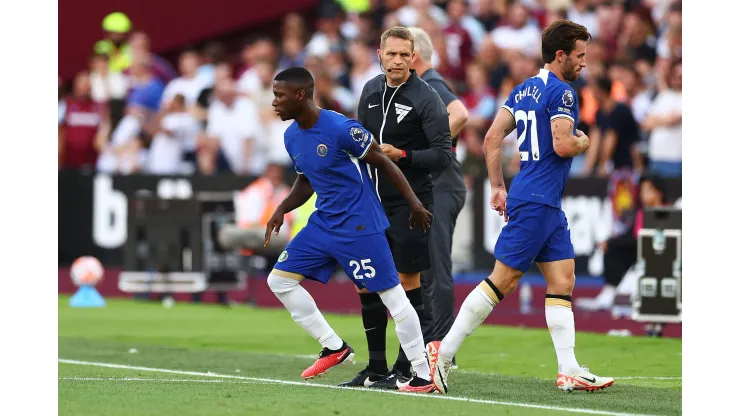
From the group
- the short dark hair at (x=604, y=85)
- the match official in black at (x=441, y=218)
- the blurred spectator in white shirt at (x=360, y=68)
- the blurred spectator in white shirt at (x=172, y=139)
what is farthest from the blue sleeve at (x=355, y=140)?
the blurred spectator in white shirt at (x=172, y=139)

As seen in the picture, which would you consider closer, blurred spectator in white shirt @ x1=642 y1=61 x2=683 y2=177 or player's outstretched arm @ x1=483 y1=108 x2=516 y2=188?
player's outstretched arm @ x1=483 y1=108 x2=516 y2=188

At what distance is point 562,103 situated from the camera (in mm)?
8648

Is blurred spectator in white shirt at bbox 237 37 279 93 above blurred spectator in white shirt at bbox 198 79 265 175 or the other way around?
above

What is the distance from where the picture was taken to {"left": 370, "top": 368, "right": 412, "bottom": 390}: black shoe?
8.91 m

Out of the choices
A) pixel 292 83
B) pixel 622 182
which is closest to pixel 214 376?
pixel 292 83

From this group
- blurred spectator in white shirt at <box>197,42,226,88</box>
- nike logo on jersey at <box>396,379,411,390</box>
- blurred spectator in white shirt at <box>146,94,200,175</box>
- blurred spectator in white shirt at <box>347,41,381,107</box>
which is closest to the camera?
nike logo on jersey at <box>396,379,411,390</box>

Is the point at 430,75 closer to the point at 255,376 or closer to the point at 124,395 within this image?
the point at 255,376

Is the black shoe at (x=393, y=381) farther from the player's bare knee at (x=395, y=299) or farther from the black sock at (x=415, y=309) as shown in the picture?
the player's bare knee at (x=395, y=299)

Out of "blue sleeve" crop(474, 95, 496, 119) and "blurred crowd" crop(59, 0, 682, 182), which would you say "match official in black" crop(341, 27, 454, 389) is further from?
"blue sleeve" crop(474, 95, 496, 119)

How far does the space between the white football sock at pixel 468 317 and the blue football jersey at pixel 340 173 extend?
0.71 metres

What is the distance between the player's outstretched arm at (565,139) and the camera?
28.2ft

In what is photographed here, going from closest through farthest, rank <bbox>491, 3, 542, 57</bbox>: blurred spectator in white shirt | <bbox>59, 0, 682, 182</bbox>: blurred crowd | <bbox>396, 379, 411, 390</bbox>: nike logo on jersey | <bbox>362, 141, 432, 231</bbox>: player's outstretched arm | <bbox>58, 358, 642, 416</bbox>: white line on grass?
<bbox>58, 358, 642, 416</bbox>: white line on grass → <bbox>362, 141, 432, 231</bbox>: player's outstretched arm → <bbox>396, 379, 411, 390</bbox>: nike logo on jersey → <bbox>59, 0, 682, 182</bbox>: blurred crowd → <bbox>491, 3, 542, 57</bbox>: blurred spectator in white shirt

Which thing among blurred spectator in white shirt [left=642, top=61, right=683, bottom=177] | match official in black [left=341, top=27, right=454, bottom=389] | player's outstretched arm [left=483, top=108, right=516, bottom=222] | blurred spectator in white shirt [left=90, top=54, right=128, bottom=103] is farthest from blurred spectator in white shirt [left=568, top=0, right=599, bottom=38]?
player's outstretched arm [left=483, top=108, right=516, bottom=222]

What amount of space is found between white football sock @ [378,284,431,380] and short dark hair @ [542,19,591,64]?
5.67 ft
